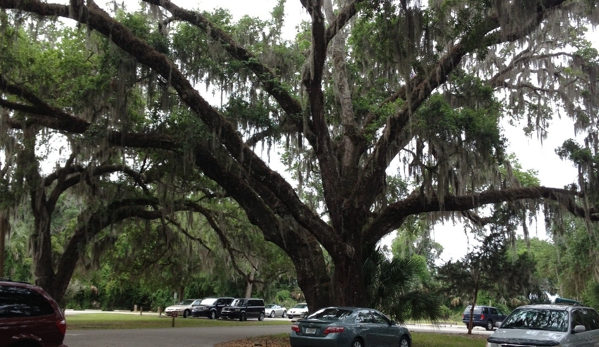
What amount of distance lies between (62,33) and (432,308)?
14899 millimetres

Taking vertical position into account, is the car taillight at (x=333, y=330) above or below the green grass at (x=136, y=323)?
above

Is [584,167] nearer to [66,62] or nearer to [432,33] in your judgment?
[432,33]

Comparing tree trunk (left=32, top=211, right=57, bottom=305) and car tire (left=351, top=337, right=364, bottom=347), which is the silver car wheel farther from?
tree trunk (left=32, top=211, right=57, bottom=305)

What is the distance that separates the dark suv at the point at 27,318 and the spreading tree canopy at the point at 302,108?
6.45m

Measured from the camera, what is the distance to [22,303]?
7.97 m

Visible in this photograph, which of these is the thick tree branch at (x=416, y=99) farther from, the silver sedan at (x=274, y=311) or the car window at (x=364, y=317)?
the silver sedan at (x=274, y=311)

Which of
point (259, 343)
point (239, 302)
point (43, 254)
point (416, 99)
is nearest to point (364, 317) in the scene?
point (259, 343)

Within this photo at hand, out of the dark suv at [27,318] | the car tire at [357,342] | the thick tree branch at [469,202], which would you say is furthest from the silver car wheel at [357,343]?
the dark suv at [27,318]

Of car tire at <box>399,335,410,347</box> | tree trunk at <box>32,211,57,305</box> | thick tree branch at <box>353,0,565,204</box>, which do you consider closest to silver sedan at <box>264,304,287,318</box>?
tree trunk at <box>32,211,57,305</box>

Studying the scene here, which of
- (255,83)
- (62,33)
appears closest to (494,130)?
(255,83)

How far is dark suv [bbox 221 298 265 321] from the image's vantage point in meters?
34.2

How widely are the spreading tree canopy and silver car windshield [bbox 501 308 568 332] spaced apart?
4.80m

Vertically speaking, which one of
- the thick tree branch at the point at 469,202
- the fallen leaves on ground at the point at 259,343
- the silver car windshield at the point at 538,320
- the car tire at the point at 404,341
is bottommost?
the fallen leaves on ground at the point at 259,343

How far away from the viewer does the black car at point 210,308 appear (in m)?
34.9
